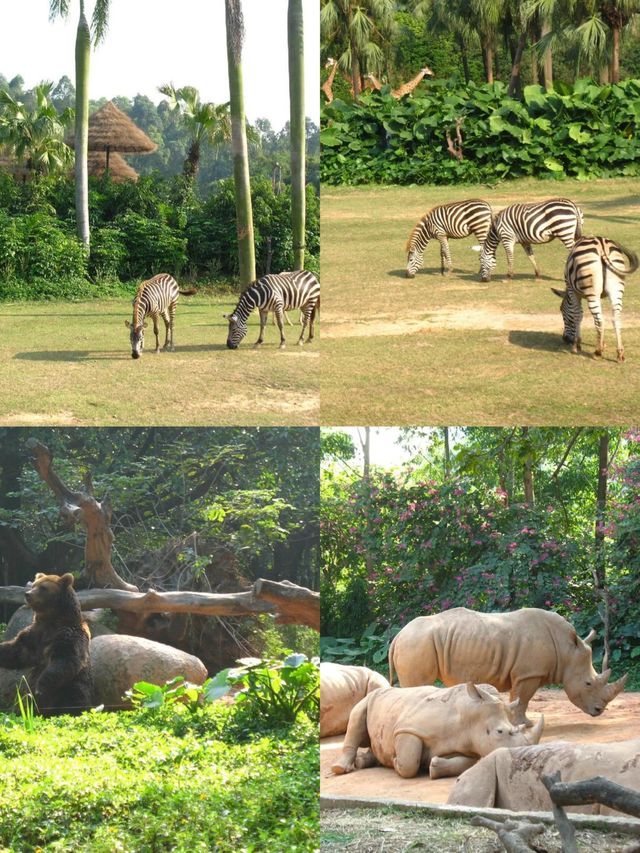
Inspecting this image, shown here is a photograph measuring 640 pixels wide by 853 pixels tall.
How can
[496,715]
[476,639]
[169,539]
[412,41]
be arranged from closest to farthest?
1. [496,715]
2. [476,639]
3. [169,539]
4. [412,41]

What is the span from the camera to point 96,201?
9953 mm

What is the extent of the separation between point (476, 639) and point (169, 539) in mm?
2351

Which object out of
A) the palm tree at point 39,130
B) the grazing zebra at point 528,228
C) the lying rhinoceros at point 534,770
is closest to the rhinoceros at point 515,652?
the lying rhinoceros at point 534,770

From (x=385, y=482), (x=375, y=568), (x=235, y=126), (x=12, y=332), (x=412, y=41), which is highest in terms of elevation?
(x=412, y=41)

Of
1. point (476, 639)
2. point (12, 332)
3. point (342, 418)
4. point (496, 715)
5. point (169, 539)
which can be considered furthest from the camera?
point (12, 332)

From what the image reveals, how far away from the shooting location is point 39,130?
9.91 meters

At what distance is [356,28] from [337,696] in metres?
7.09

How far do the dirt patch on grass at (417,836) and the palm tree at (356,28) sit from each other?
8.43 meters

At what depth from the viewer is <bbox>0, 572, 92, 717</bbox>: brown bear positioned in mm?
8188

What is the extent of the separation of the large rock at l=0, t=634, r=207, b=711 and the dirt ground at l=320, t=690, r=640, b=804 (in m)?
1.27

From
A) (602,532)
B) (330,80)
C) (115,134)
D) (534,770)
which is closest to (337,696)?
(534,770)

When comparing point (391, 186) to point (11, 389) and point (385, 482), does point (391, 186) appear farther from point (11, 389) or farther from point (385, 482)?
point (11, 389)

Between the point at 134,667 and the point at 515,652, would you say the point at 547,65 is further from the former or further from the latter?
the point at 134,667

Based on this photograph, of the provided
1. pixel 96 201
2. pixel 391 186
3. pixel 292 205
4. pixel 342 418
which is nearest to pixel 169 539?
pixel 342 418
